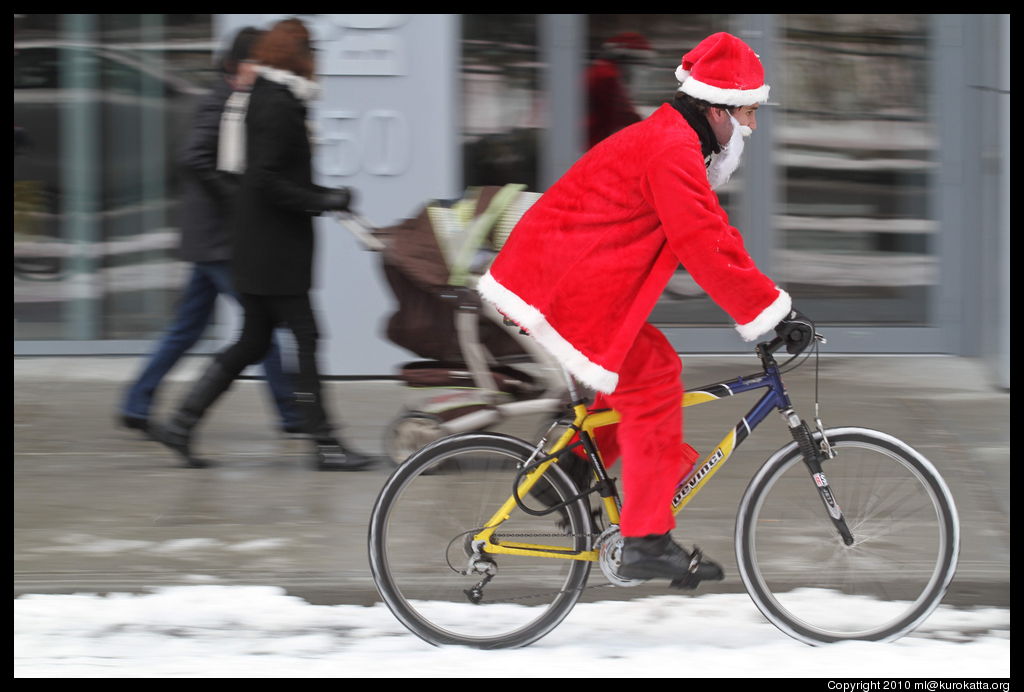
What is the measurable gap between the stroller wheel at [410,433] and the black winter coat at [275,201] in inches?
27.7

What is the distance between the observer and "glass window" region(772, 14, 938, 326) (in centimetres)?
908

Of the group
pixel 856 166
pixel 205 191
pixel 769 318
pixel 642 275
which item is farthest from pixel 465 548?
pixel 856 166

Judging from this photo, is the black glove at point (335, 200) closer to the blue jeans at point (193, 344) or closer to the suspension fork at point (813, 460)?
the blue jeans at point (193, 344)

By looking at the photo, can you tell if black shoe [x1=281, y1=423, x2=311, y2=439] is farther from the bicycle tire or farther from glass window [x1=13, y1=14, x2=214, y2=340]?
glass window [x1=13, y1=14, x2=214, y2=340]

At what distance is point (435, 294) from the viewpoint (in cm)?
605

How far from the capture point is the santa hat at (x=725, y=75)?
4090mm

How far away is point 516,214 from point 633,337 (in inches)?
79.4

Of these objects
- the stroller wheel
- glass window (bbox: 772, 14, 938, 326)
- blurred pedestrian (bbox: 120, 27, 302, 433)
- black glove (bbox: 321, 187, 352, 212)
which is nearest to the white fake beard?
black glove (bbox: 321, 187, 352, 212)

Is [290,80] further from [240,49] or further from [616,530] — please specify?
[616,530]

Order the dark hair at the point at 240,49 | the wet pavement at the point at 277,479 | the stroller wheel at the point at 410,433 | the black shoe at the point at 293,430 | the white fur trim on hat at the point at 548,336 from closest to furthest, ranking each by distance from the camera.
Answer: the white fur trim on hat at the point at 548,336
the wet pavement at the point at 277,479
the stroller wheel at the point at 410,433
the dark hair at the point at 240,49
the black shoe at the point at 293,430

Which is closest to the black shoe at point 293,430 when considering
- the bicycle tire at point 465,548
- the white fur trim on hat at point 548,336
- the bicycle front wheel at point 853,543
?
the bicycle tire at point 465,548

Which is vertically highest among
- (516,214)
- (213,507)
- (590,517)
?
(516,214)
